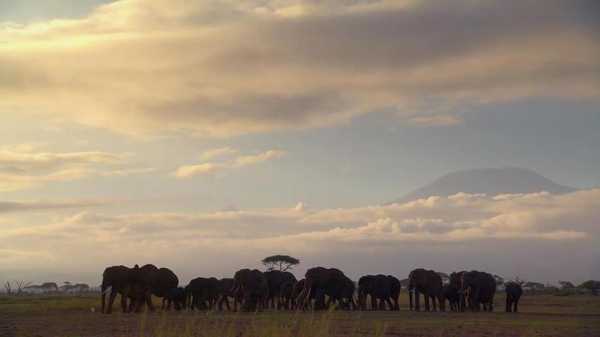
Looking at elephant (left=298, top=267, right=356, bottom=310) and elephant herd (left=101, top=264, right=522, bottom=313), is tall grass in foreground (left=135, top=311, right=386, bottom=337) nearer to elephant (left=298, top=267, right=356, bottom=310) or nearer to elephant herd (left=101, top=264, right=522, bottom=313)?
elephant herd (left=101, top=264, right=522, bottom=313)

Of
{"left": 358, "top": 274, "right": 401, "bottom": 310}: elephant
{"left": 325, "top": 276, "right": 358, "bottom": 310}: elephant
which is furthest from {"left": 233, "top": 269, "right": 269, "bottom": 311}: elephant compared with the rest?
{"left": 358, "top": 274, "right": 401, "bottom": 310}: elephant

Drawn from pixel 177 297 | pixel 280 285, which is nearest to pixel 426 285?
pixel 280 285

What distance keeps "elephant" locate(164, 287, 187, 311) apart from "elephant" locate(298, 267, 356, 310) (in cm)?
835

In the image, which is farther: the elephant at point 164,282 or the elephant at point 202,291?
the elephant at point 202,291

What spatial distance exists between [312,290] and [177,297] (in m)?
9.76

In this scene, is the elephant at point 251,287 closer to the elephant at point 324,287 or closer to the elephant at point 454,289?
the elephant at point 324,287

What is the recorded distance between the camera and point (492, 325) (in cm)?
3069

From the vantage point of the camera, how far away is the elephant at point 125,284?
4153 centimetres

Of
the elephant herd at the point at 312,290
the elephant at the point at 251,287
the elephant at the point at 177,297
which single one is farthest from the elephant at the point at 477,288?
the elephant at the point at 177,297

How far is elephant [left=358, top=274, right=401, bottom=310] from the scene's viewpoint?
51.6 metres

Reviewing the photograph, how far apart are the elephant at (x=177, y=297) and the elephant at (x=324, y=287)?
835 centimetres

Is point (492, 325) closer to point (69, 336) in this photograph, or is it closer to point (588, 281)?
point (69, 336)

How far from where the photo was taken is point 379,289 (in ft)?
171

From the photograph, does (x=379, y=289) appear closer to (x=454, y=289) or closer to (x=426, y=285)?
(x=426, y=285)
